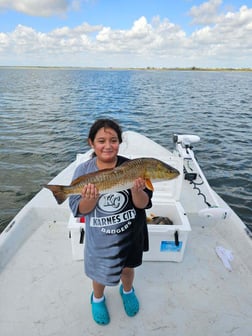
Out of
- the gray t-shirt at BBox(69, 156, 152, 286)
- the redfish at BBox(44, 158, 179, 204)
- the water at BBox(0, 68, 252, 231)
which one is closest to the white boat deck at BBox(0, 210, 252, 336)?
the gray t-shirt at BBox(69, 156, 152, 286)

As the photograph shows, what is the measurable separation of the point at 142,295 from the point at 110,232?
42.6 inches

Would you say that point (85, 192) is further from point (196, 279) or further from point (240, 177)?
point (240, 177)

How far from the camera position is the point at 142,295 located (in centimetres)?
281

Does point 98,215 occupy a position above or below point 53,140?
above

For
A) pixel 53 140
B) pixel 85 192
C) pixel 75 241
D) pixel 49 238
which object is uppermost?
pixel 85 192

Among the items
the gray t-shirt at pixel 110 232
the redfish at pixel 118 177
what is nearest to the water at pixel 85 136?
the gray t-shirt at pixel 110 232

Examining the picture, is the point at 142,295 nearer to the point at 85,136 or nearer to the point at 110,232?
the point at 110,232

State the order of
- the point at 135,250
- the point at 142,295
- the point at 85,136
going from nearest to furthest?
the point at 135,250 < the point at 142,295 < the point at 85,136

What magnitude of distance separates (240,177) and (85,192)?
7.03 meters

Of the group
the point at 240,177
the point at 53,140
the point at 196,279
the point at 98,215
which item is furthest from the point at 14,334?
the point at 53,140

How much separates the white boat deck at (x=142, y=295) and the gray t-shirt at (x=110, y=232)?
0.57m

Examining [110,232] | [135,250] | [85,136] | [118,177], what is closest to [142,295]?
[135,250]

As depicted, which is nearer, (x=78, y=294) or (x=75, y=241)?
(x=78, y=294)

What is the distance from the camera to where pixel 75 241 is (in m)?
3.09
